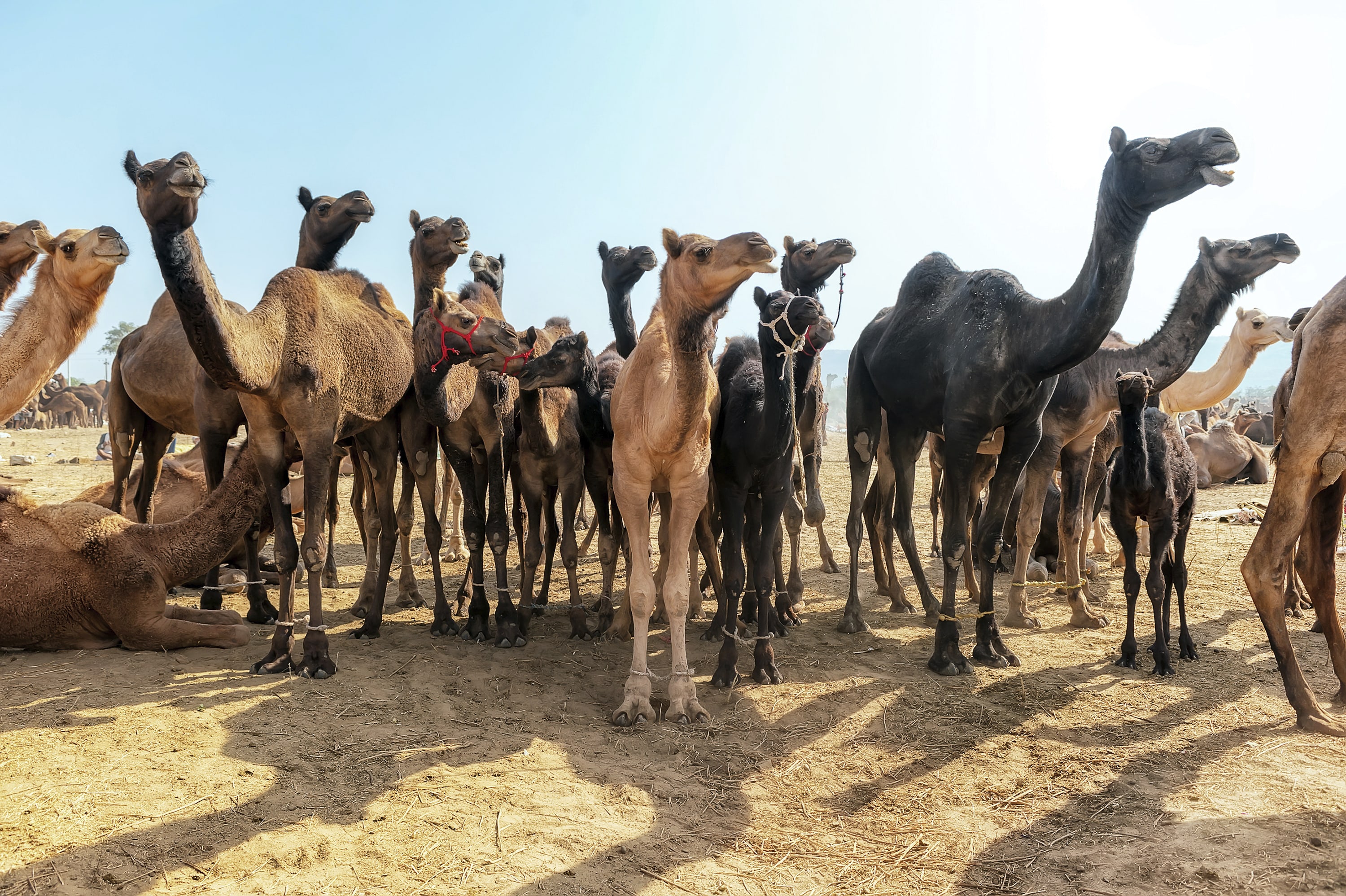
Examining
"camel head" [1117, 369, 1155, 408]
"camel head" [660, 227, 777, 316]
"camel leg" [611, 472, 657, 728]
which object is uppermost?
"camel head" [660, 227, 777, 316]

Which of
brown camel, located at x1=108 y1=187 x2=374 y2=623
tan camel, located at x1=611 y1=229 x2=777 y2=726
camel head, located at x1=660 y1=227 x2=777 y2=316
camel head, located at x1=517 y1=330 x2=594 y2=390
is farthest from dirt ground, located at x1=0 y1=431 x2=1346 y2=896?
camel head, located at x1=660 y1=227 x2=777 y2=316

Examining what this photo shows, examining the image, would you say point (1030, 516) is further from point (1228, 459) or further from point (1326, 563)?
point (1228, 459)

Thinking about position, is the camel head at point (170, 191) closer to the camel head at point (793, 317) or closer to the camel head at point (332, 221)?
the camel head at point (332, 221)

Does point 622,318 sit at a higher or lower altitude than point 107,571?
higher

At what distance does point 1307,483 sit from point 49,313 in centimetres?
876

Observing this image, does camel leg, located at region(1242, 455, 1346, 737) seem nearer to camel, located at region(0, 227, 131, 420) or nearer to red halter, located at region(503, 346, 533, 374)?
red halter, located at region(503, 346, 533, 374)

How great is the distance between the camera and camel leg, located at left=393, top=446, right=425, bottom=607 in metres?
7.78

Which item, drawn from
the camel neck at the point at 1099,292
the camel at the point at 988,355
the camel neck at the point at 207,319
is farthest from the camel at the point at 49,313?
the camel neck at the point at 1099,292

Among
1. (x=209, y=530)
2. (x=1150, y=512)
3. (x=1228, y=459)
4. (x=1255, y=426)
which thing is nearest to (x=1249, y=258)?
(x=1150, y=512)

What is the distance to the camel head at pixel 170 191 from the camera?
4.60m

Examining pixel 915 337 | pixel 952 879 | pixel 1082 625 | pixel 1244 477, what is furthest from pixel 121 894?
pixel 1244 477

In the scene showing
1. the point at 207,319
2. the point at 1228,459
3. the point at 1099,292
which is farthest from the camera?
the point at 1228,459

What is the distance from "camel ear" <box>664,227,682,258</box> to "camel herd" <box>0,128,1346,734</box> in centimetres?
2

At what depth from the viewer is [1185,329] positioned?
747cm
